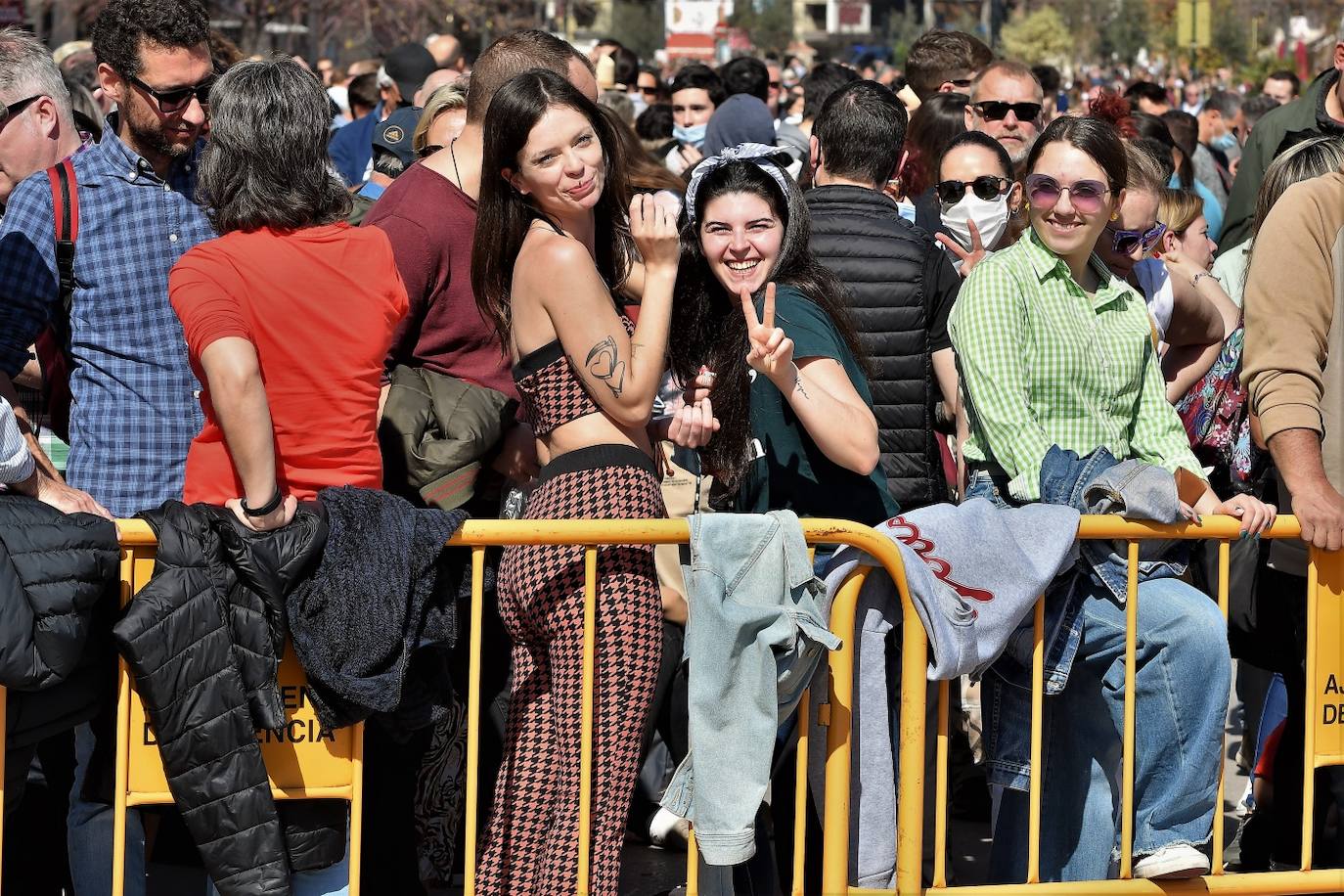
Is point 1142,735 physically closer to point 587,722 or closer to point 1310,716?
point 1310,716

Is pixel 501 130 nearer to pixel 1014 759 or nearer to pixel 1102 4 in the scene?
pixel 1014 759

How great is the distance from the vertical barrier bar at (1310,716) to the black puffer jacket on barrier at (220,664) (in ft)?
8.24

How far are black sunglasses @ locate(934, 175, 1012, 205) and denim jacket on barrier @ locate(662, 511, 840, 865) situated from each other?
7.92 ft

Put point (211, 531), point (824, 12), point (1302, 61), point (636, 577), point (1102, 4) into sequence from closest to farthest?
point (211, 531) → point (636, 577) → point (1302, 61) → point (1102, 4) → point (824, 12)

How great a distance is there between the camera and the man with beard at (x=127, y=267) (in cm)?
401

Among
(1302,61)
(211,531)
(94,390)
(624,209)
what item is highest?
(1302,61)

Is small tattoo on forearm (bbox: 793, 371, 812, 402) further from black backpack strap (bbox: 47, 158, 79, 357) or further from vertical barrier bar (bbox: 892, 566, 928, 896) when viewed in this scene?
black backpack strap (bbox: 47, 158, 79, 357)

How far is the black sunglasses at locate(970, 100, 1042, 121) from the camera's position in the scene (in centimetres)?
684

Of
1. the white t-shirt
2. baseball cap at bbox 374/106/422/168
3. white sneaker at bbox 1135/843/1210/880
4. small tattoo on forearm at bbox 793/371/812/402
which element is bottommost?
white sneaker at bbox 1135/843/1210/880

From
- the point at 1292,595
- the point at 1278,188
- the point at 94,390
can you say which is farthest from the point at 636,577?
the point at 1278,188

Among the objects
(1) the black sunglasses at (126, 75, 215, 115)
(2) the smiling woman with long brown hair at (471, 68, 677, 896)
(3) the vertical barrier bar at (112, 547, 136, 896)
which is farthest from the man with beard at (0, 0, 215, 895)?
(2) the smiling woman with long brown hair at (471, 68, 677, 896)

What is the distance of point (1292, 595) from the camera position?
14.1ft

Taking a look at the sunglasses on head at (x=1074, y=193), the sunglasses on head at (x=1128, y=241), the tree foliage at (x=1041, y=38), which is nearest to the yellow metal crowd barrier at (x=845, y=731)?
the sunglasses on head at (x=1074, y=193)

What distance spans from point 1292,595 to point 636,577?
183 centimetres
